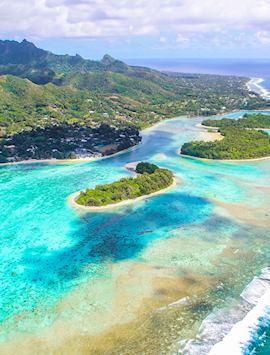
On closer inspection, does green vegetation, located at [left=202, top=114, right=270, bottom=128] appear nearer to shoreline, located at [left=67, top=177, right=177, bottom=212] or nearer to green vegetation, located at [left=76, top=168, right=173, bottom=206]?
green vegetation, located at [left=76, top=168, right=173, bottom=206]

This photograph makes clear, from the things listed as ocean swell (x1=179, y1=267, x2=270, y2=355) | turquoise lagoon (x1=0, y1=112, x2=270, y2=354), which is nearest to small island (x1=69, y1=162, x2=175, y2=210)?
turquoise lagoon (x1=0, y1=112, x2=270, y2=354)

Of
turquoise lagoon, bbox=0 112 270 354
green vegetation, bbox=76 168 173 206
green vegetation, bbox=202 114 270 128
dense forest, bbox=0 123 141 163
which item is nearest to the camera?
turquoise lagoon, bbox=0 112 270 354

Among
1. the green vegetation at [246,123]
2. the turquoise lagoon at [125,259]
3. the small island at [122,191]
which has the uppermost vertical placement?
the green vegetation at [246,123]

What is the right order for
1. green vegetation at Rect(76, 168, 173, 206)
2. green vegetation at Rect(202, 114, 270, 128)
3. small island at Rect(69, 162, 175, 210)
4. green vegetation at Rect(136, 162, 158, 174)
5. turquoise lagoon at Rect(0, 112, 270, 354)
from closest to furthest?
turquoise lagoon at Rect(0, 112, 270, 354), small island at Rect(69, 162, 175, 210), green vegetation at Rect(76, 168, 173, 206), green vegetation at Rect(136, 162, 158, 174), green vegetation at Rect(202, 114, 270, 128)

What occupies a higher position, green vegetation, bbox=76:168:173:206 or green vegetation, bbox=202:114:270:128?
green vegetation, bbox=202:114:270:128

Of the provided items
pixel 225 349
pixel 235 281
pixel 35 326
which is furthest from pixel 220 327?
pixel 35 326

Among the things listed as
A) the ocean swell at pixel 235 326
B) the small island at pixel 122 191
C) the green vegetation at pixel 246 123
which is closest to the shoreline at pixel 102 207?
the small island at pixel 122 191

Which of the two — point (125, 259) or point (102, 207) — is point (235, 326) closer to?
point (125, 259)

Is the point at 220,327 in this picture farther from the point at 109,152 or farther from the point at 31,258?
the point at 109,152

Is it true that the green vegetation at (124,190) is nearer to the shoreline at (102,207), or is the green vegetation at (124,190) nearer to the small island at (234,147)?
the shoreline at (102,207)
